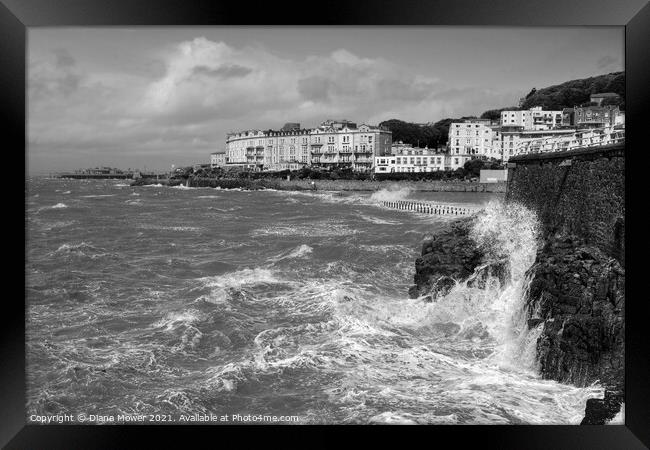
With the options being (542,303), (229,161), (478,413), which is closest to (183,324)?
(478,413)

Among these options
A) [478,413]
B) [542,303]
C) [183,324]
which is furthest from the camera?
[183,324]

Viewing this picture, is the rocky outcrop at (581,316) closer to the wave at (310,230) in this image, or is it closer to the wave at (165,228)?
the wave at (310,230)

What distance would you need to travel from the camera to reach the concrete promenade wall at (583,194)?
571 centimetres

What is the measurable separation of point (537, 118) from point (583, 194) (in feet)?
12.8

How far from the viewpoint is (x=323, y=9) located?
14.4ft

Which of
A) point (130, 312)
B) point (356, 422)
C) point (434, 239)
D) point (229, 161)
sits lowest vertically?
point (356, 422)

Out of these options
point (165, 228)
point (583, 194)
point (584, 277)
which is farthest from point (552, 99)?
point (165, 228)

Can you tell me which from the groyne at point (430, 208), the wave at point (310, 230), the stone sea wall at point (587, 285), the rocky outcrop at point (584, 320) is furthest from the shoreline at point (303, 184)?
the rocky outcrop at point (584, 320)

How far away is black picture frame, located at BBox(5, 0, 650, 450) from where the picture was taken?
14.4 ft

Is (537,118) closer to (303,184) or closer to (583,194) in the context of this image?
(583,194)

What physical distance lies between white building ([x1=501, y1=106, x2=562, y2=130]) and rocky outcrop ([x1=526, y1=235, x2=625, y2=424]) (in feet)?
13.4

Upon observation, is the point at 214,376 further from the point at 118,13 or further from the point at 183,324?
the point at 118,13

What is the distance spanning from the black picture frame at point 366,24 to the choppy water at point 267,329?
28 cm

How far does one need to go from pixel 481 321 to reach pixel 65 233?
6.13 m
